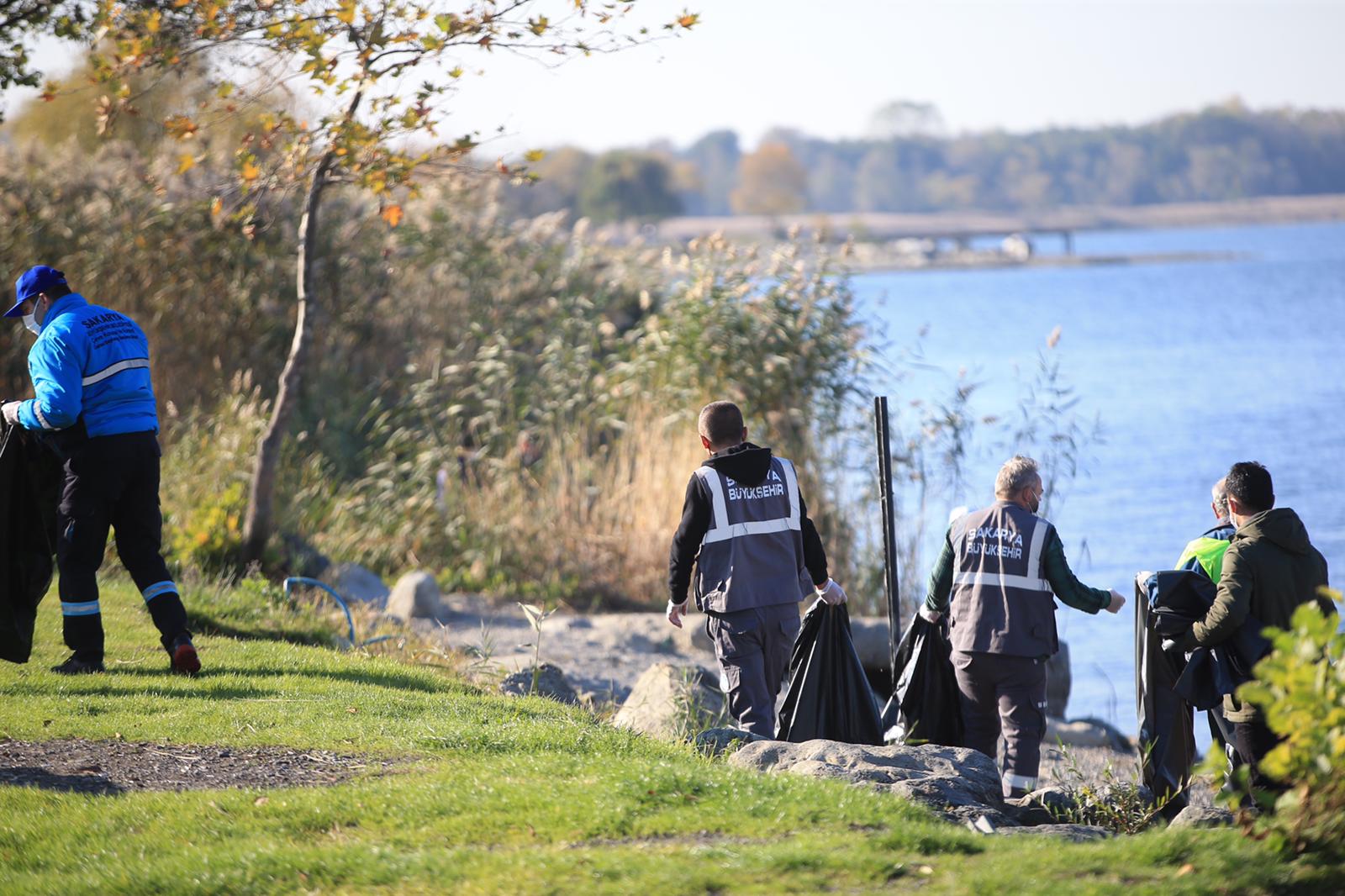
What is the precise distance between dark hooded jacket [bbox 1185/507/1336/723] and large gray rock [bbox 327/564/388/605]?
6861mm

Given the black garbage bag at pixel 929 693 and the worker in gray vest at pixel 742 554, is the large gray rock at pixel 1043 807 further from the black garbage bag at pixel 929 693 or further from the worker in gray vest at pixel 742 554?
the worker in gray vest at pixel 742 554

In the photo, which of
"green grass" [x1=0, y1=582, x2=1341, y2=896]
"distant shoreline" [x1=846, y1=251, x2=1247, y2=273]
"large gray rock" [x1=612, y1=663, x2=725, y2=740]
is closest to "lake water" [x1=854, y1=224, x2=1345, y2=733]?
"large gray rock" [x1=612, y1=663, x2=725, y2=740]

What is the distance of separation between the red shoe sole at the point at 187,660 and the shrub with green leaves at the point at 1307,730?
473 cm

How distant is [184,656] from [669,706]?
2424 mm

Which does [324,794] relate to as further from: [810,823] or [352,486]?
[352,486]

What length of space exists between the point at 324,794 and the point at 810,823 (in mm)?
1686

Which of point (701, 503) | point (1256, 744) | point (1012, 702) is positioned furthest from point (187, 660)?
point (1256, 744)

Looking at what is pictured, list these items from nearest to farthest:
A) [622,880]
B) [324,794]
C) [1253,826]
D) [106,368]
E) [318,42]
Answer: [622,880] < [1253,826] < [324,794] < [106,368] < [318,42]

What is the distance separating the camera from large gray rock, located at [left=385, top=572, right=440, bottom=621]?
10.9m

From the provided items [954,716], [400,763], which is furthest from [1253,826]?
[400,763]

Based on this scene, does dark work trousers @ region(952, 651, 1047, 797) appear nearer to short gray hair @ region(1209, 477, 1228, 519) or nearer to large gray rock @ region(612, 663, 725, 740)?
short gray hair @ region(1209, 477, 1228, 519)

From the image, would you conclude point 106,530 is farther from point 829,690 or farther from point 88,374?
point 829,690

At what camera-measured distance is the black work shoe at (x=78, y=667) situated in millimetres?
6723

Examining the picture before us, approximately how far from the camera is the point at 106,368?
261 inches
